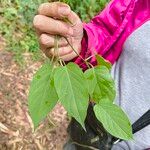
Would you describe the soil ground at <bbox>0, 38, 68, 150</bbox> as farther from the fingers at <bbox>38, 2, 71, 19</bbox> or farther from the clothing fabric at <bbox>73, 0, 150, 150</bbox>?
the fingers at <bbox>38, 2, 71, 19</bbox>

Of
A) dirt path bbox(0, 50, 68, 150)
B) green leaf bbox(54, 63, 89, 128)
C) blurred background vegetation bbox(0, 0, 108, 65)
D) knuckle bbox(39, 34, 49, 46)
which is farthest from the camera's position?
blurred background vegetation bbox(0, 0, 108, 65)

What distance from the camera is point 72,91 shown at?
659 mm

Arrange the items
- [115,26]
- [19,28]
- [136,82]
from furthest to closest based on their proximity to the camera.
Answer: [19,28]
[115,26]
[136,82]

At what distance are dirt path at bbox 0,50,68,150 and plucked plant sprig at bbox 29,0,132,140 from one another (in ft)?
6.43

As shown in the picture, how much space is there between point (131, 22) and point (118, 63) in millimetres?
138

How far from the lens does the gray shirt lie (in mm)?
1187

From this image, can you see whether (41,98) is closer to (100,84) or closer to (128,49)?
(100,84)

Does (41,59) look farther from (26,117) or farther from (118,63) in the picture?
(118,63)

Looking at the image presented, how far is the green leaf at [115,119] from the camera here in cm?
69

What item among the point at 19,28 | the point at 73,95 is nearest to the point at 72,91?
the point at 73,95

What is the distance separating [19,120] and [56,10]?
2.02 m

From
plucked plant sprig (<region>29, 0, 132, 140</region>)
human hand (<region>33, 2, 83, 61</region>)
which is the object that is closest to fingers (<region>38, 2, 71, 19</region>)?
human hand (<region>33, 2, 83, 61</region>)

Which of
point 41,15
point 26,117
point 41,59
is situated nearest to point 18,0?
point 41,59

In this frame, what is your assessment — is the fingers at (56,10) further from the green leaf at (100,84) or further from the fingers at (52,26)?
the green leaf at (100,84)
